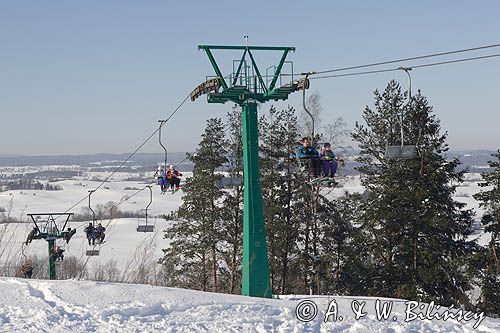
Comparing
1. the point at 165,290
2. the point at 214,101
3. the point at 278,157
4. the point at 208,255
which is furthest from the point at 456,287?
the point at 165,290

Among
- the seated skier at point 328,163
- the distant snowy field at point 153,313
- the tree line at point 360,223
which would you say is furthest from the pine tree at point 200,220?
the distant snowy field at point 153,313

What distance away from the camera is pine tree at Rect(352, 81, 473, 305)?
78.3 feet

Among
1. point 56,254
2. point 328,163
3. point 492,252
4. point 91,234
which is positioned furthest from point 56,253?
point 492,252

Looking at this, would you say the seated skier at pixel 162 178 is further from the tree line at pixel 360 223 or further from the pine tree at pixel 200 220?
the pine tree at pixel 200 220

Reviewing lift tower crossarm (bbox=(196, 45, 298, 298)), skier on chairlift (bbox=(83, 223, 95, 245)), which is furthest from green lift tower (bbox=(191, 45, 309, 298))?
skier on chairlift (bbox=(83, 223, 95, 245))

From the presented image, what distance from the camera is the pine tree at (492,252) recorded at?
893 inches

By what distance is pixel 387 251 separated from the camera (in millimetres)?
25672

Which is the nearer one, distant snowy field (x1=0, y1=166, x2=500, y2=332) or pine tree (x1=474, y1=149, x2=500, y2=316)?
distant snowy field (x1=0, y1=166, x2=500, y2=332)

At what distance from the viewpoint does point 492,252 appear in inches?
899

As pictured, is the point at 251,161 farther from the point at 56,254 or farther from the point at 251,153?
the point at 56,254

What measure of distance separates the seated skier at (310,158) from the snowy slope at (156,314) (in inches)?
210

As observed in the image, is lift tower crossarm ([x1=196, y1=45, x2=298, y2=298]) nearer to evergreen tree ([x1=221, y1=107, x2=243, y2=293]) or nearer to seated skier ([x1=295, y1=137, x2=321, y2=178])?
seated skier ([x1=295, y1=137, x2=321, y2=178])

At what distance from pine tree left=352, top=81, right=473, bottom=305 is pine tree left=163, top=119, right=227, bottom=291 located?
7283 millimetres

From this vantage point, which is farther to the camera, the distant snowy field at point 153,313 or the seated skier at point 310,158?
the seated skier at point 310,158
